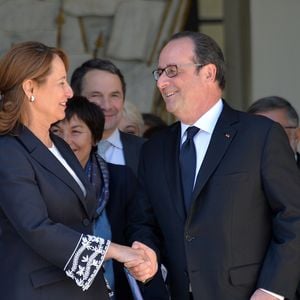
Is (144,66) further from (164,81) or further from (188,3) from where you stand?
(164,81)

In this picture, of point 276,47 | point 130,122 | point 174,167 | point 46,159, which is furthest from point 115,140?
point 276,47

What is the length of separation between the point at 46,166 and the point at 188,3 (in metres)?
4.02

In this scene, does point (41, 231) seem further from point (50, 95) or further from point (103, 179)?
point (103, 179)

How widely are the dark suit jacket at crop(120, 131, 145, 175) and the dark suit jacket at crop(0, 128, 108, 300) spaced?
954 mm

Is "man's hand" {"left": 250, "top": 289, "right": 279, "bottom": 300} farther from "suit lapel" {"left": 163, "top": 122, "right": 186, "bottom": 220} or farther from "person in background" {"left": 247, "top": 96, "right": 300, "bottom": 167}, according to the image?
"person in background" {"left": 247, "top": 96, "right": 300, "bottom": 167}

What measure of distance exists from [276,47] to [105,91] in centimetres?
236

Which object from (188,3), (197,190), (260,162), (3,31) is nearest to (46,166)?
(197,190)

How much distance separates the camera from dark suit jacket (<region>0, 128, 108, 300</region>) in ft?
10.9

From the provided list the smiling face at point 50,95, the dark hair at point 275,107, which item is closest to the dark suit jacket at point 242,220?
the smiling face at point 50,95

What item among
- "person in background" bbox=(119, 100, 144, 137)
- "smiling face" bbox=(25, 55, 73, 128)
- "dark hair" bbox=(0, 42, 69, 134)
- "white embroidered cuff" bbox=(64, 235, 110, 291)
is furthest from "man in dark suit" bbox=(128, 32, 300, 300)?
"person in background" bbox=(119, 100, 144, 137)

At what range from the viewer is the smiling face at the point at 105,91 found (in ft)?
15.3

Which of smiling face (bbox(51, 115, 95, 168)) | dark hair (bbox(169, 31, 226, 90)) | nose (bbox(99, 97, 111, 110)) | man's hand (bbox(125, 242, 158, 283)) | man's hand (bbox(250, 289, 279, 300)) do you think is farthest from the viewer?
nose (bbox(99, 97, 111, 110))

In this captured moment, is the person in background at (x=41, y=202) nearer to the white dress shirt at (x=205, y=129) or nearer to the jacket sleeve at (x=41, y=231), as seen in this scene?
the jacket sleeve at (x=41, y=231)

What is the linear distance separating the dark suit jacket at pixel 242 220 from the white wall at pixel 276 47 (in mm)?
3112
